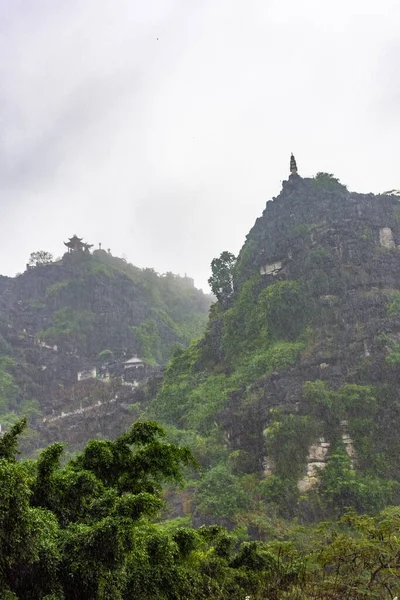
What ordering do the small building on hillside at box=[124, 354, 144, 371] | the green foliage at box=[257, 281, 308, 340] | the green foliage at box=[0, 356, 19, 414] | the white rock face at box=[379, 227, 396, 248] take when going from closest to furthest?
the green foliage at box=[257, 281, 308, 340] → the white rock face at box=[379, 227, 396, 248] → the green foliage at box=[0, 356, 19, 414] → the small building on hillside at box=[124, 354, 144, 371]

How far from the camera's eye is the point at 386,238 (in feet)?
120

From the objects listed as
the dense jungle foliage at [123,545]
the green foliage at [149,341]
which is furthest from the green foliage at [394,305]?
the green foliage at [149,341]

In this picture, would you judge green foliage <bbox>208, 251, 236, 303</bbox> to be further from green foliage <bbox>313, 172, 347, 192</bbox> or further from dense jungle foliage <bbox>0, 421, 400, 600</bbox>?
dense jungle foliage <bbox>0, 421, 400, 600</bbox>

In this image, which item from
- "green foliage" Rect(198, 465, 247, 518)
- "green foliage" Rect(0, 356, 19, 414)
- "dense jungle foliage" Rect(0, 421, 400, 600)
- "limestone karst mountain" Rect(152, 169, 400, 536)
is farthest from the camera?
"green foliage" Rect(0, 356, 19, 414)

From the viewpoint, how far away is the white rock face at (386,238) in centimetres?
3638

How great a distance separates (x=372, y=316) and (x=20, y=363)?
36293 mm

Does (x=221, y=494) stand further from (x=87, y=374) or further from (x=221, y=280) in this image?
(x=87, y=374)

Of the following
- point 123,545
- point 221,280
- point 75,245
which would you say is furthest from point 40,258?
point 123,545

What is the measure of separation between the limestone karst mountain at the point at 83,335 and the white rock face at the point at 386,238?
2185 centimetres

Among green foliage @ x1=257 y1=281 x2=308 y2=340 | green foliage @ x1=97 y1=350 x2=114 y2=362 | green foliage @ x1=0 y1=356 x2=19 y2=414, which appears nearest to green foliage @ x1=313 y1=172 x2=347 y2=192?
green foliage @ x1=257 y1=281 x2=308 y2=340

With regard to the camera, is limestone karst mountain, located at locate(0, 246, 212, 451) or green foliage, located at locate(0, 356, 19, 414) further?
green foliage, located at locate(0, 356, 19, 414)

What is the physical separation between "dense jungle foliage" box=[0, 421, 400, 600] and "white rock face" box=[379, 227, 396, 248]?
93.5 ft

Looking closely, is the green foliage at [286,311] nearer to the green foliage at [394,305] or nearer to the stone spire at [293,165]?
the green foliage at [394,305]

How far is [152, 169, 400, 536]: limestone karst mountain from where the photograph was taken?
67.0 ft
